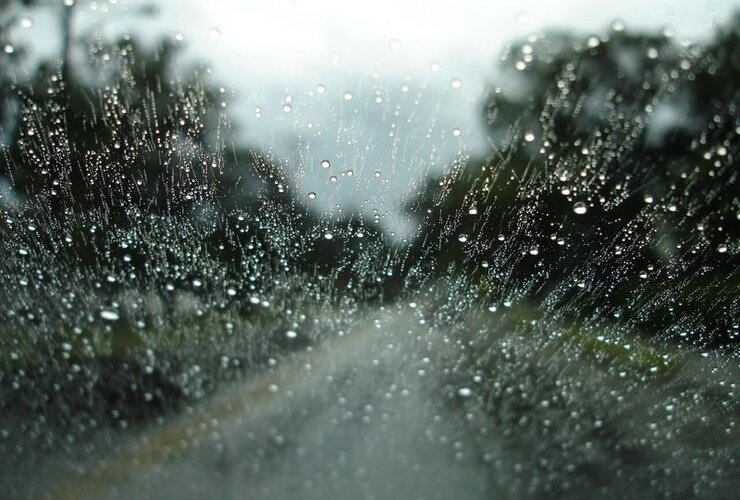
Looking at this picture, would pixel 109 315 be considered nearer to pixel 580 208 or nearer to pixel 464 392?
pixel 464 392

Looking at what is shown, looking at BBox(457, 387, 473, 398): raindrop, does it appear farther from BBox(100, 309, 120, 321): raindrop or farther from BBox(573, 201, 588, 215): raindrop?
BBox(100, 309, 120, 321): raindrop

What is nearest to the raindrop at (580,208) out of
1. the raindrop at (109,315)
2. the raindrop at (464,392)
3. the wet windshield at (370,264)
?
the wet windshield at (370,264)

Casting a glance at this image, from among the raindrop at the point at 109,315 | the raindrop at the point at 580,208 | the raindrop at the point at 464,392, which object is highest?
the raindrop at the point at 109,315

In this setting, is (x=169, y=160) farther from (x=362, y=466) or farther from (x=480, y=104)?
(x=362, y=466)

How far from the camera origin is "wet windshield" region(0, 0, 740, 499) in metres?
3.07

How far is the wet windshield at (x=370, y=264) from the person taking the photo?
10.1 feet

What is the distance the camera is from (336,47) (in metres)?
3.12

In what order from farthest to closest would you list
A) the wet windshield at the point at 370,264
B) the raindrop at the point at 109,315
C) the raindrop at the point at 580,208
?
1. the raindrop at the point at 109,315
2. the raindrop at the point at 580,208
3. the wet windshield at the point at 370,264

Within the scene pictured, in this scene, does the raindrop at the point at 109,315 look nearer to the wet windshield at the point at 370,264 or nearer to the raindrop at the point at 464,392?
the wet windshield at the point at 370,264

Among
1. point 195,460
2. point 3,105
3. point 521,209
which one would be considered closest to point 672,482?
point 521,209

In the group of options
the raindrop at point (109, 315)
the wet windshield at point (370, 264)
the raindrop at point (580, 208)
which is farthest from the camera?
the raindrop at point (109, 315)

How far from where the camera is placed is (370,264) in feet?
14.5

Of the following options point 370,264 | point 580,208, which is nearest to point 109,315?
point 370,264

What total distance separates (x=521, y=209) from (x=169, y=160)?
228cm
